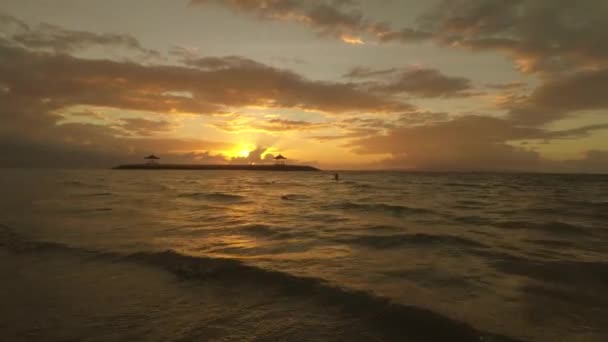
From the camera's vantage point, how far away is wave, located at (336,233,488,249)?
1161 centimetres

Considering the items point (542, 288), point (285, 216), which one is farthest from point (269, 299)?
point (285, 216)

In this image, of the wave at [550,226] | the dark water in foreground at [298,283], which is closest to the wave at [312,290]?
the dark water in foreground at [298,283]

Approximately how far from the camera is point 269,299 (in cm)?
631

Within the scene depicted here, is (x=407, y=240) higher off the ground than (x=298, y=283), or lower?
lower

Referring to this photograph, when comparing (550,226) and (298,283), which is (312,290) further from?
(550,226)

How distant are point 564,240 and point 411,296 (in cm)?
1023

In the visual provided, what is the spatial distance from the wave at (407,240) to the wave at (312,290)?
4892mm

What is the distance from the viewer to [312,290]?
6.80 metres

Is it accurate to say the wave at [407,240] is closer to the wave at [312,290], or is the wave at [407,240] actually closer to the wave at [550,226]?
the wave at [312,290]

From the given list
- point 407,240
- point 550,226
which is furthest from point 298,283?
point 550,226

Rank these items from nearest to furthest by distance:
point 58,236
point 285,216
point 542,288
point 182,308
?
point 182,308, point 542,288, point 58,236, point 285,216

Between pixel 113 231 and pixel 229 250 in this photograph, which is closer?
pixel 229 250

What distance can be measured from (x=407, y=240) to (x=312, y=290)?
6659 mm

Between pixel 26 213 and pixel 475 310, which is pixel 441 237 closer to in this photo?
pixel 475 310
